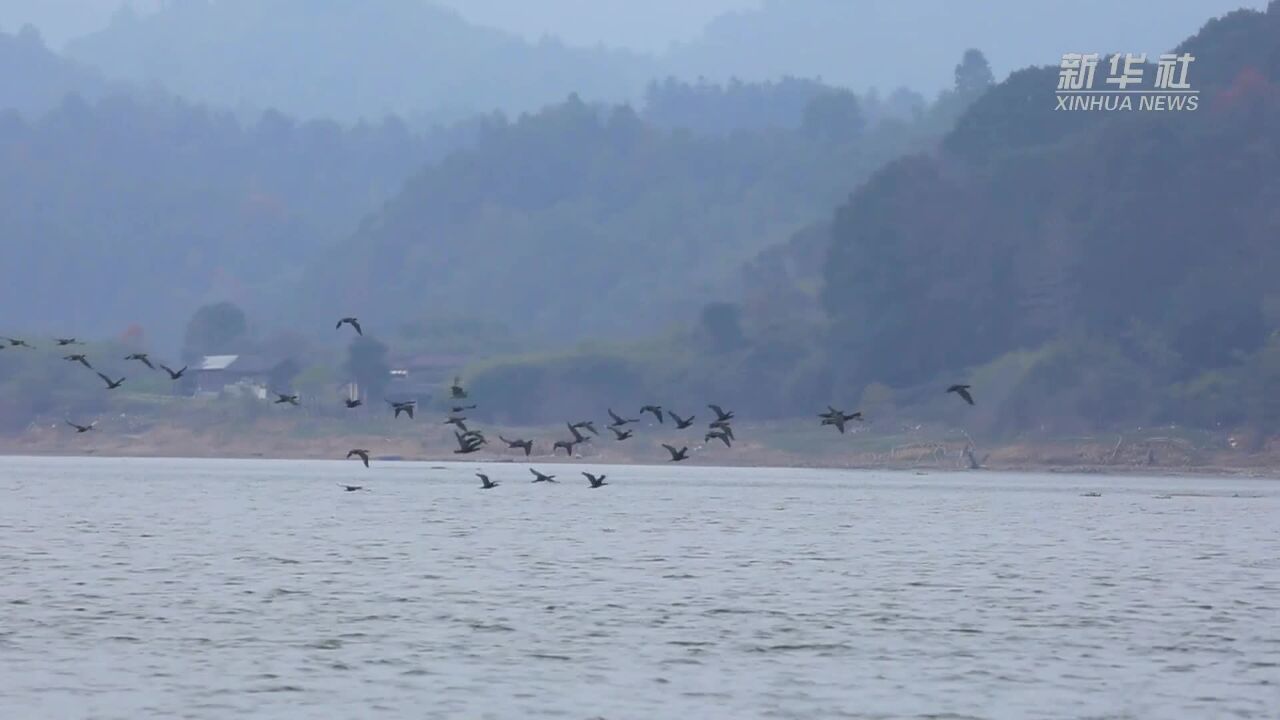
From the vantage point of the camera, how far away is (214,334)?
634 feet

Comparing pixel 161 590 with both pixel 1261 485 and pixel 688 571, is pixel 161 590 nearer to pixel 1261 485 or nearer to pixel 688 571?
pixel 688 571

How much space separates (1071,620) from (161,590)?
19511 millimetres

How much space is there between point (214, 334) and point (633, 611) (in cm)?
15091

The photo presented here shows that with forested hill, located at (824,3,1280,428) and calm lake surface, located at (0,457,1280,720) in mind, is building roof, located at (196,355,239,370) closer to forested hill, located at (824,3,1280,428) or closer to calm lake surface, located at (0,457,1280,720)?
forested hill, located at (824,3,1280,428)

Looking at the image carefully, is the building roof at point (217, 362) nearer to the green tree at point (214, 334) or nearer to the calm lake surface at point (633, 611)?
the green tree at point (214, 334)

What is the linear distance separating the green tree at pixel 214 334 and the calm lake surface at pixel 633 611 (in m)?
102

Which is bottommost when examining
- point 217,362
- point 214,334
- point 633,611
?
point 633,611

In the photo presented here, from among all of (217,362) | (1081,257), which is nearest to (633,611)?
(1081,257)

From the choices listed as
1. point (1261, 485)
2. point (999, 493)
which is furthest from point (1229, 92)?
point (999, 493)

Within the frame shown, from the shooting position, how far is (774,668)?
3844cm

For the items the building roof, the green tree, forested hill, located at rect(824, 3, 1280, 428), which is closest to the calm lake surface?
forested hill, located at rect(824, 3, 1280, 428)

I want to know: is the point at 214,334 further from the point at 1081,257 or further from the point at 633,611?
the point at 633,611

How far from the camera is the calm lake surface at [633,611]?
1390 inches

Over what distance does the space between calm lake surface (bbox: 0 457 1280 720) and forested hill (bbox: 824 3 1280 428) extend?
61.5 meters
